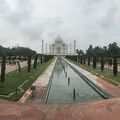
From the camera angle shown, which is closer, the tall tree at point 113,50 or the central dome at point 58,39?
the tall tree at point 113,50

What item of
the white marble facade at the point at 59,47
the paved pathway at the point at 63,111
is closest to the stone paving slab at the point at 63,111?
the paved pathway at the point at 63,111

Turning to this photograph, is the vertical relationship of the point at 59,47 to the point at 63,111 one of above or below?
above

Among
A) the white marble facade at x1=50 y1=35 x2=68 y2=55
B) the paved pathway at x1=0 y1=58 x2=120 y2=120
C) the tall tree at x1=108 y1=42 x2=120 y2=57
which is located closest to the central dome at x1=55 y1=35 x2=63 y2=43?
the white marble facade at x1=50 y1=35 x2=68 y2=55

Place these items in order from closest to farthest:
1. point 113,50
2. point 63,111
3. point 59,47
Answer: point 63,111 → point 113,50 → point 59,47

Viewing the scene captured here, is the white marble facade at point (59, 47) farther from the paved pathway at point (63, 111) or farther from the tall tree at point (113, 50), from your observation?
the paved pathway at point (63, 111)

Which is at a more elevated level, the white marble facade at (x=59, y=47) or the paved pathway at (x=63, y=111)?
the white marble facade at (x=59, y=47)

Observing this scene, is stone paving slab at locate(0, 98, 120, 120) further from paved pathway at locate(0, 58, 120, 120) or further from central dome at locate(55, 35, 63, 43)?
central dome at locate(55, 35, 63, 43)

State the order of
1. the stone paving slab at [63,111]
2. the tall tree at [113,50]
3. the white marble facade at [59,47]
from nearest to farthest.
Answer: the stone paving slab at [63,111] → the tall tree at [113,50] → the white marble facade at [59,47]

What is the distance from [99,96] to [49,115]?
470 cm

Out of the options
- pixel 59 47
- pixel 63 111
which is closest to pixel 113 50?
pixel 63 111

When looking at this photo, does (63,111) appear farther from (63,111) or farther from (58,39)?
(58,39)

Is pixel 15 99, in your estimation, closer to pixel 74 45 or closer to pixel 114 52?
pixel 114 52

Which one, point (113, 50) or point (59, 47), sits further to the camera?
point (59, 47)

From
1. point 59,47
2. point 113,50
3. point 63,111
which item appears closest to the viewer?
point 63,111
